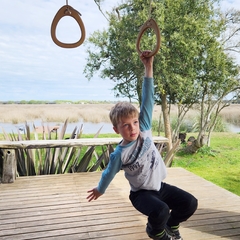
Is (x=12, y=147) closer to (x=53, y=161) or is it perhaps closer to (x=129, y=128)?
(x=53, y=161)

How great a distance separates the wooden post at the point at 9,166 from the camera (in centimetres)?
294

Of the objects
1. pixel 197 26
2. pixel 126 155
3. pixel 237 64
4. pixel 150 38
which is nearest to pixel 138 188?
pixel 126 155

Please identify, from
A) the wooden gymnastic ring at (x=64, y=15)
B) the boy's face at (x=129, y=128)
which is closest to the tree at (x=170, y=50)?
the wooden gymnastic ring at (x=64, y=15)

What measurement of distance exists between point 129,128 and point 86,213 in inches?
40.3

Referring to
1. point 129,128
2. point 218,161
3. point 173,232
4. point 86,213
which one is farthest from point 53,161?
point 218,161

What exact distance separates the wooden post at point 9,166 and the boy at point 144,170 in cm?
169

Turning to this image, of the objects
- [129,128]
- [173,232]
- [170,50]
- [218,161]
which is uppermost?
[170,50]

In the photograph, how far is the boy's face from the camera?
1.44 meters

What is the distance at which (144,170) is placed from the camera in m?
1.50

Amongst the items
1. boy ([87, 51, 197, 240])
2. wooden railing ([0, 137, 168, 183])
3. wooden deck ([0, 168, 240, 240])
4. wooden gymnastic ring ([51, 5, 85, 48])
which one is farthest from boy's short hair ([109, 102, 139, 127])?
wooden railing ([0, 137, 168, 183])

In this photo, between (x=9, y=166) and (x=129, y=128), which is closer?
(x=129, y=128)

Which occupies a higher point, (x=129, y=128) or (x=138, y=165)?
(x=129, y=128)

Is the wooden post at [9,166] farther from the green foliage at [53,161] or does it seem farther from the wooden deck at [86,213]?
the green foliage at [53,161]

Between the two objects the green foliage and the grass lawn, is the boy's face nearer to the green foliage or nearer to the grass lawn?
the green foliage
